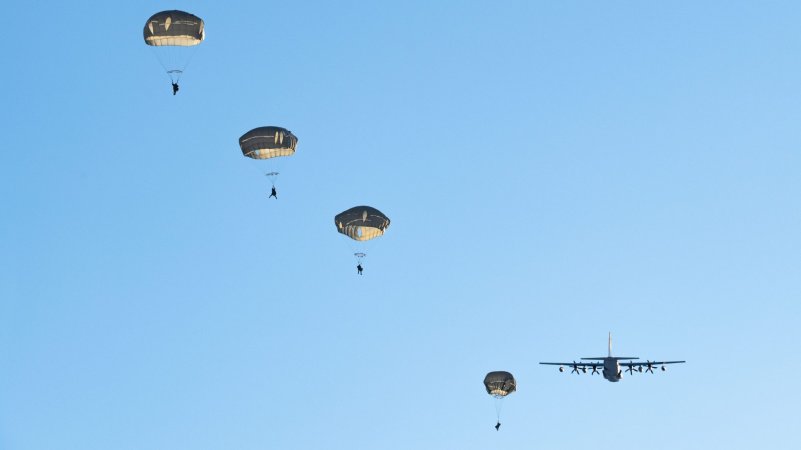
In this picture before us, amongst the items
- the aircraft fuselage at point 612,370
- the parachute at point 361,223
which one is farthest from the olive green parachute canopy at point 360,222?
the aircraft fuselage at point 612,370

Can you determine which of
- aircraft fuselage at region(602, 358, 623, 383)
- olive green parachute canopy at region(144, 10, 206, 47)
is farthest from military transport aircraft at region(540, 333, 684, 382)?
olive green parachute canopy at region(144, 10, 206, 47)

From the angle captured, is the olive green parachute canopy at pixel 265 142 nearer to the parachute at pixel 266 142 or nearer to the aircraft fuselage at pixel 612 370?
the parachute at pixel 266 142

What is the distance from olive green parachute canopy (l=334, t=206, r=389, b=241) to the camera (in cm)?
11612

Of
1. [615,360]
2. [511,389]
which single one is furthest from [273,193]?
[615,360]

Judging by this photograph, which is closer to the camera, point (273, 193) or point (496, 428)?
point (273, 193)

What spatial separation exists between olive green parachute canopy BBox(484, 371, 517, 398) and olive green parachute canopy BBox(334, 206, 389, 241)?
25895 mm

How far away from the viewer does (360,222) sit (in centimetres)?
11606

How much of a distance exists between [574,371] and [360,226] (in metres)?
74.7

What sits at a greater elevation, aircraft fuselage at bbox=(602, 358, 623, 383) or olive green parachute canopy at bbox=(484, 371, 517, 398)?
aircraft fuselage at bbox=(602, 358, 623, 383)

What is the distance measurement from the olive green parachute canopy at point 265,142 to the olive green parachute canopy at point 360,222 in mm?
8040

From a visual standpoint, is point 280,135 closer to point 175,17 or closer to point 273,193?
point 273,193

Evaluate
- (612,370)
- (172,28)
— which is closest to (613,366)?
(612,370)

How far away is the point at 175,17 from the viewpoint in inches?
4353

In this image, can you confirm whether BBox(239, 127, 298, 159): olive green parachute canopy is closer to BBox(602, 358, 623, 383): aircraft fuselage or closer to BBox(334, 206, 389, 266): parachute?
BBox(334, 206, 389, 266): parachute
